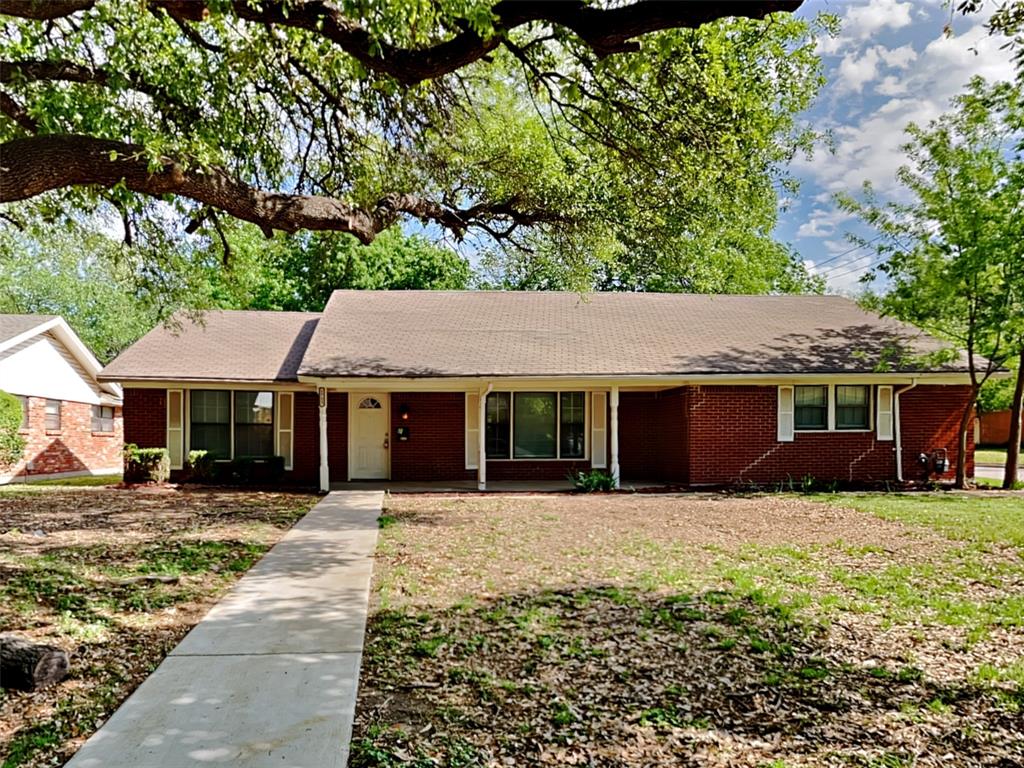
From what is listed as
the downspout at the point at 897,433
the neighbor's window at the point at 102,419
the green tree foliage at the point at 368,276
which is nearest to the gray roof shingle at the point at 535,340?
the downspout at the point at 897,433

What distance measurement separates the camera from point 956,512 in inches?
429

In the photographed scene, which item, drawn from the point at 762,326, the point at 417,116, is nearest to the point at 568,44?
the point at 417,116

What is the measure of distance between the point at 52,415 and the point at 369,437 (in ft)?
34.1

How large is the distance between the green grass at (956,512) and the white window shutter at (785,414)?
6.60ft

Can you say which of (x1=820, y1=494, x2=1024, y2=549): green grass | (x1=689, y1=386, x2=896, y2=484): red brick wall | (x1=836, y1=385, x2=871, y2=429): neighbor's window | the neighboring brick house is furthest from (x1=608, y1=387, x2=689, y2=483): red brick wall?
the neighboring brick house

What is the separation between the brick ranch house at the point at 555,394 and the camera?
48.4 feet

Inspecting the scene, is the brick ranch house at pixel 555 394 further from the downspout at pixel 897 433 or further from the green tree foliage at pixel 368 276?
the green tree foliage at pixel 368 276

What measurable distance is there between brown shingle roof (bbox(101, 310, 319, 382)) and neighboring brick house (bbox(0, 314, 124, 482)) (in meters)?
1.62

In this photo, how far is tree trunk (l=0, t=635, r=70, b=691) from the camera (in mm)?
3957

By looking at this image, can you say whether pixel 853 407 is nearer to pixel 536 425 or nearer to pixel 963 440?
pixel 963 440

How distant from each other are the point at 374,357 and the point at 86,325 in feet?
99.0

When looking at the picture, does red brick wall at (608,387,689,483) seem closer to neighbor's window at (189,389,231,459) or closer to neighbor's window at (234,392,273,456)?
neighbor's window at (234,392,273,456)

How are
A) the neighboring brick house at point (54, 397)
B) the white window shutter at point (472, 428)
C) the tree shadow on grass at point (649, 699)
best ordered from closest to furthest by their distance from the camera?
the tree shadow on grass at point (649, 699) → the white window shutter at point (472, 428) → the neighboring brick house at point (54, 397)

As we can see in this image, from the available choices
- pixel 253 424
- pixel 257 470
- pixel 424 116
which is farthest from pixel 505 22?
pixel 253 424
